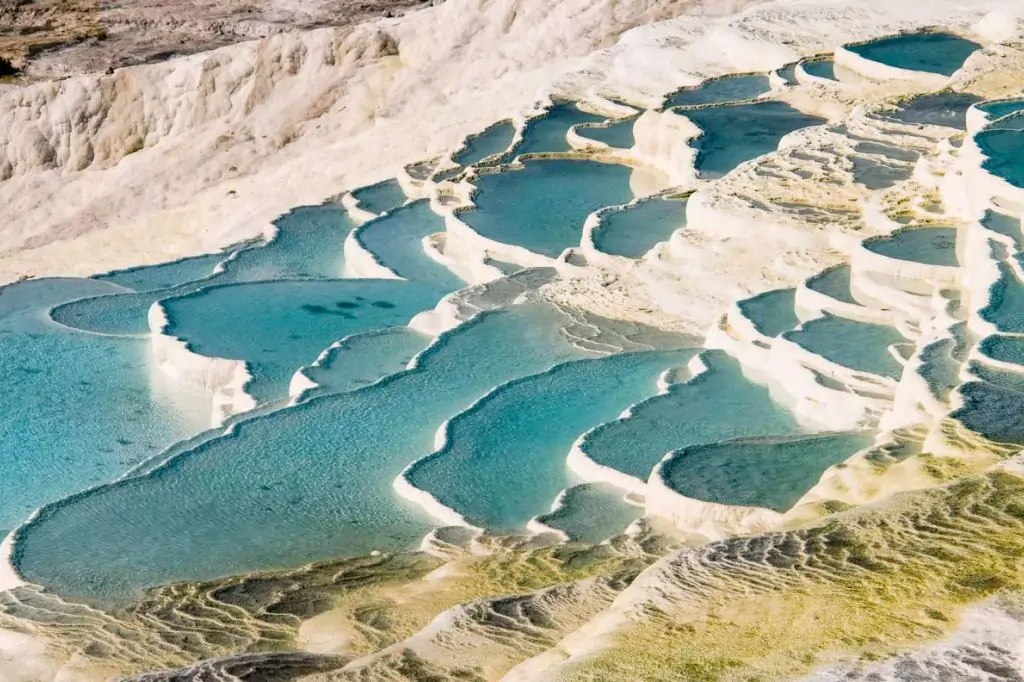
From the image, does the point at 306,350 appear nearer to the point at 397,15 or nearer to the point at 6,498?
the point at 6,498

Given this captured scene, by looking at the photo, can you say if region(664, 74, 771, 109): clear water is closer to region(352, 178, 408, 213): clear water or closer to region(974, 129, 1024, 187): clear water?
region(352, 178, 408, 213): clear water

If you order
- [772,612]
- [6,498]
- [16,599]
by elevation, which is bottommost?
[6,498]

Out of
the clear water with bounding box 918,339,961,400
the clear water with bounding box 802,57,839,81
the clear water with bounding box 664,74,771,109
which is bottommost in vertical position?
the clear water with bounding box 664,74,771,109

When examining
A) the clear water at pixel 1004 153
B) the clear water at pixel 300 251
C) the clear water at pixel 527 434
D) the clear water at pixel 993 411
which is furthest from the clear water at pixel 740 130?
the clear water at pixel 993 411

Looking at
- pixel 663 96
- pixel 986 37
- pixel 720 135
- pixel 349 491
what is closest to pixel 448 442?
pixel 349 491

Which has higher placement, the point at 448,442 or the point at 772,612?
the point at 772,612

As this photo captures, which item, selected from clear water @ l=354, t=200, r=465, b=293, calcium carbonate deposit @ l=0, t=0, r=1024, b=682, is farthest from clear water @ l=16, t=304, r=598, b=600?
clear water @ l=354, t=200, r=465, b=293

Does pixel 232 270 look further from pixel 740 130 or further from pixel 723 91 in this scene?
pixel 723 91
